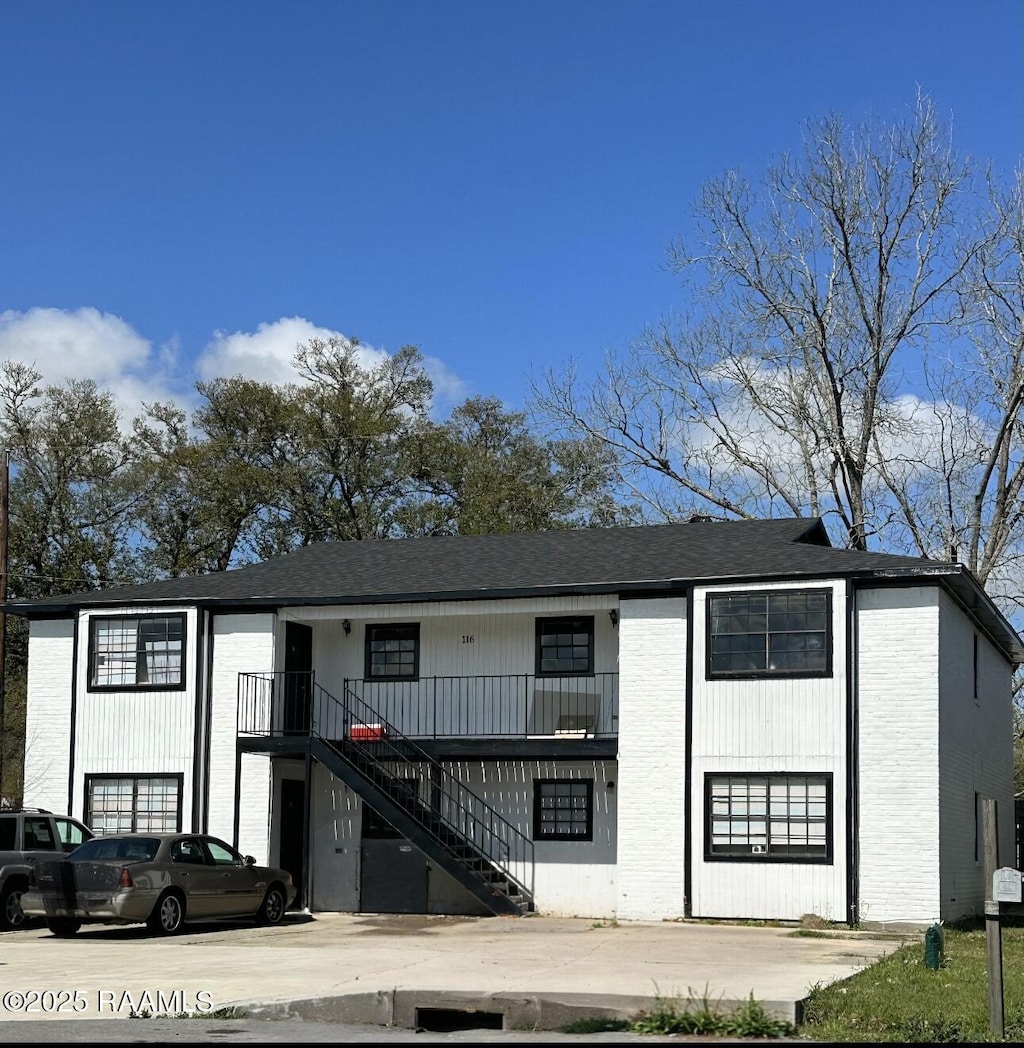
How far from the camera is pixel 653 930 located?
23.4 meters

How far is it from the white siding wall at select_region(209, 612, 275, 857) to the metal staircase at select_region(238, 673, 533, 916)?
27 centimetres

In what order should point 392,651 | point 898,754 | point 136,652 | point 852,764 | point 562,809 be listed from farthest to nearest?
point 392,651
point 136,652
point 562,809
point 852,764
point 898,754

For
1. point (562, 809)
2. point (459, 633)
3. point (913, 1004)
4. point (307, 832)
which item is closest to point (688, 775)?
point (562, 809)

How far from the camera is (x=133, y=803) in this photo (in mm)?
28594

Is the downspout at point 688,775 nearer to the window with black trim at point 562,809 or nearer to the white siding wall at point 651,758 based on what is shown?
the white siding wall at point 651,758

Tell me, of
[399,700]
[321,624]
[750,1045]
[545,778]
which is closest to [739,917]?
[545,778]

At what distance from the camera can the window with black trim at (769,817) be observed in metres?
24.3

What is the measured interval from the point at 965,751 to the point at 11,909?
15.7 m

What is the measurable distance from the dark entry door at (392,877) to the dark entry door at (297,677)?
108 inches

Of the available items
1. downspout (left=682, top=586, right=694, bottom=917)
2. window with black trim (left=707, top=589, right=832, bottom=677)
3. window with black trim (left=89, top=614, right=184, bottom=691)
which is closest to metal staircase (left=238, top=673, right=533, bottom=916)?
window with black trim (left=89, top=614, right=184, bottom=691)

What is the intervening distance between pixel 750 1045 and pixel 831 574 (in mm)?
13230

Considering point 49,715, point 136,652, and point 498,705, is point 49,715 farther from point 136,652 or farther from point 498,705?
point 498,705

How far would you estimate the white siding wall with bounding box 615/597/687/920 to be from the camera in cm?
2514

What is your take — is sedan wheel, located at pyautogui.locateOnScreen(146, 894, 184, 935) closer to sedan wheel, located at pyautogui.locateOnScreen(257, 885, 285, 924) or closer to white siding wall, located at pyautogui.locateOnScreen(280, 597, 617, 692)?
sedan wheel, located at pyautogui.locateOnScreen(257, 885, 285, 924)
